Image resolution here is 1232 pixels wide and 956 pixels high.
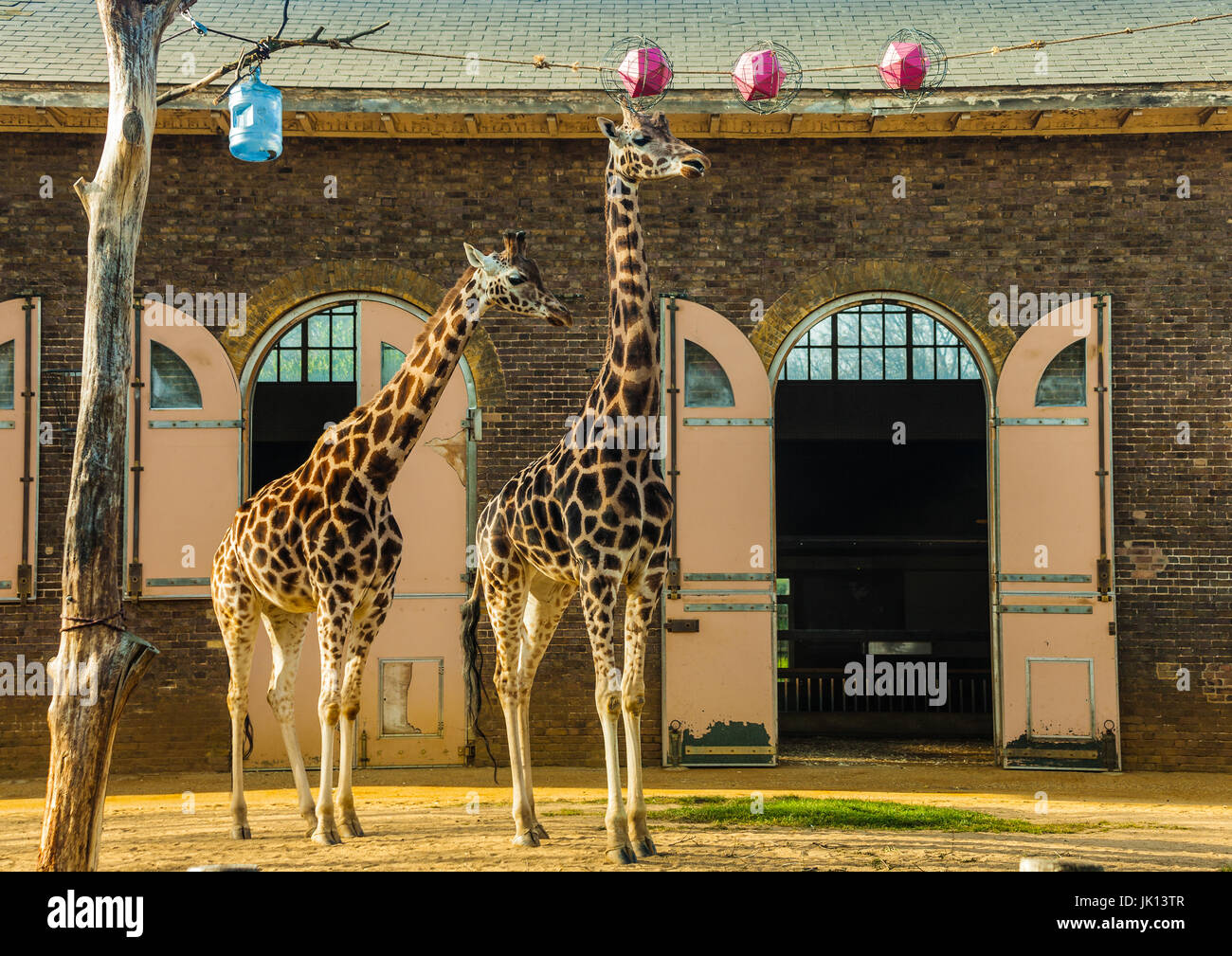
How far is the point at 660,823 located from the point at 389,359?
5.05m

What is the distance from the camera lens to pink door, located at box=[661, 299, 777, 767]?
9.66 meters

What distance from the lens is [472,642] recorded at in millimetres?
7398

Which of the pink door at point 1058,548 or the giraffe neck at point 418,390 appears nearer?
the giraffe neck at point 418,390

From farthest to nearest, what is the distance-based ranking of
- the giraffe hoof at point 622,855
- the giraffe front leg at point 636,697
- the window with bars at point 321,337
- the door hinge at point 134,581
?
the window with bars at point 321,337, the door hinge at point 134,581, the giraffe front leg at point 636,697, the giraffe hoof at point 622,855

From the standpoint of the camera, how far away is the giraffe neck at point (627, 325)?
6.07 metres

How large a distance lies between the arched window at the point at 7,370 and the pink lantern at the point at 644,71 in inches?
224

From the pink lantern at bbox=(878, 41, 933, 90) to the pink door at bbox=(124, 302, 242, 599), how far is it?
609cm

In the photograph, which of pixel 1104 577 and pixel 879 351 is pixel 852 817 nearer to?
pixel 1104 577

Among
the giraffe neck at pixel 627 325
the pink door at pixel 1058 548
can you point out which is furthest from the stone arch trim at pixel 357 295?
the pink door at pixel 1058 548

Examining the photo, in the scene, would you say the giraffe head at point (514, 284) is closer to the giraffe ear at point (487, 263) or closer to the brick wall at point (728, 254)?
the giraffe ear at point (487, 263)

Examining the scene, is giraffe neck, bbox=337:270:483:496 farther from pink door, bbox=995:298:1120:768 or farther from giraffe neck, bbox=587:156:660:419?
pink door, bbox=995:298:1120:768

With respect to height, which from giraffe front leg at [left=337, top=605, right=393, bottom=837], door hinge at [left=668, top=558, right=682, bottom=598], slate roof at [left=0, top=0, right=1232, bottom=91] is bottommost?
giraffe front leg at [left=337, top=605, right=393, bottom=837]

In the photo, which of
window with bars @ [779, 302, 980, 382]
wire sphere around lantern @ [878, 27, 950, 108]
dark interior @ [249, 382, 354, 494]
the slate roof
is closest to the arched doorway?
wire sphere around lantern @ [878, 27, 950, 108]
